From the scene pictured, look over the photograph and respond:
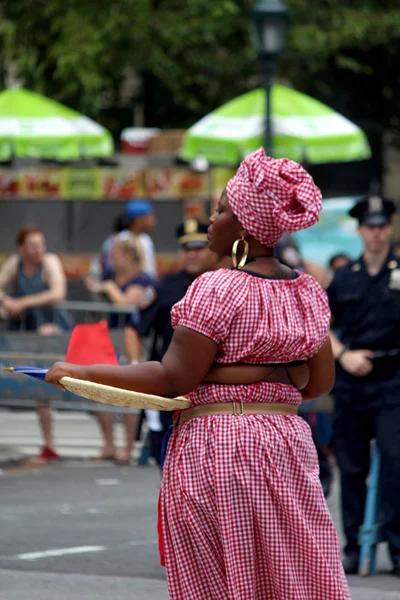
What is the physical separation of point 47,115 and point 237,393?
1394 centimetres

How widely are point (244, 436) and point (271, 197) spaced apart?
28.5 inches

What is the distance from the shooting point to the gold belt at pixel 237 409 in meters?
4.22

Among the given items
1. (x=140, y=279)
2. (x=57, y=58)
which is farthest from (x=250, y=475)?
(x=57, y=58)

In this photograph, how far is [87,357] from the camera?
14.3 ft

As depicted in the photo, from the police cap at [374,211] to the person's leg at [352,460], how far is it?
0.96 meters

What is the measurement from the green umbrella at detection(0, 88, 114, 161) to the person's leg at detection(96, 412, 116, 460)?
5976 millimetres

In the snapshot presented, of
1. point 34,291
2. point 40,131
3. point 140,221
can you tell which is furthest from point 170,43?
point 34,291

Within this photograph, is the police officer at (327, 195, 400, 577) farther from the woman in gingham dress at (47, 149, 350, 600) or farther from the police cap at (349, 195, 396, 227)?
the woman in gingham dress at (47, 149, 350, 600)

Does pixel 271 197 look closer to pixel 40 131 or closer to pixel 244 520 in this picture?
pixel 244 520

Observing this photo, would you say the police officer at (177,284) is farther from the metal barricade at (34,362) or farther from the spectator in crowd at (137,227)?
the spectator in crowd at (137,227)

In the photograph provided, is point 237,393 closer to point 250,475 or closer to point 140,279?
point 250,475

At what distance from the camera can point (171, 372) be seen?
4.16m

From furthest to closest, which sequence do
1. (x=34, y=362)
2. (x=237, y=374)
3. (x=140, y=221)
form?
(x=140, y=221), (x=34, y=362), (x=237, y=374)

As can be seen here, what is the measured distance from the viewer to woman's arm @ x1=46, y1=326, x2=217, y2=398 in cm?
415
